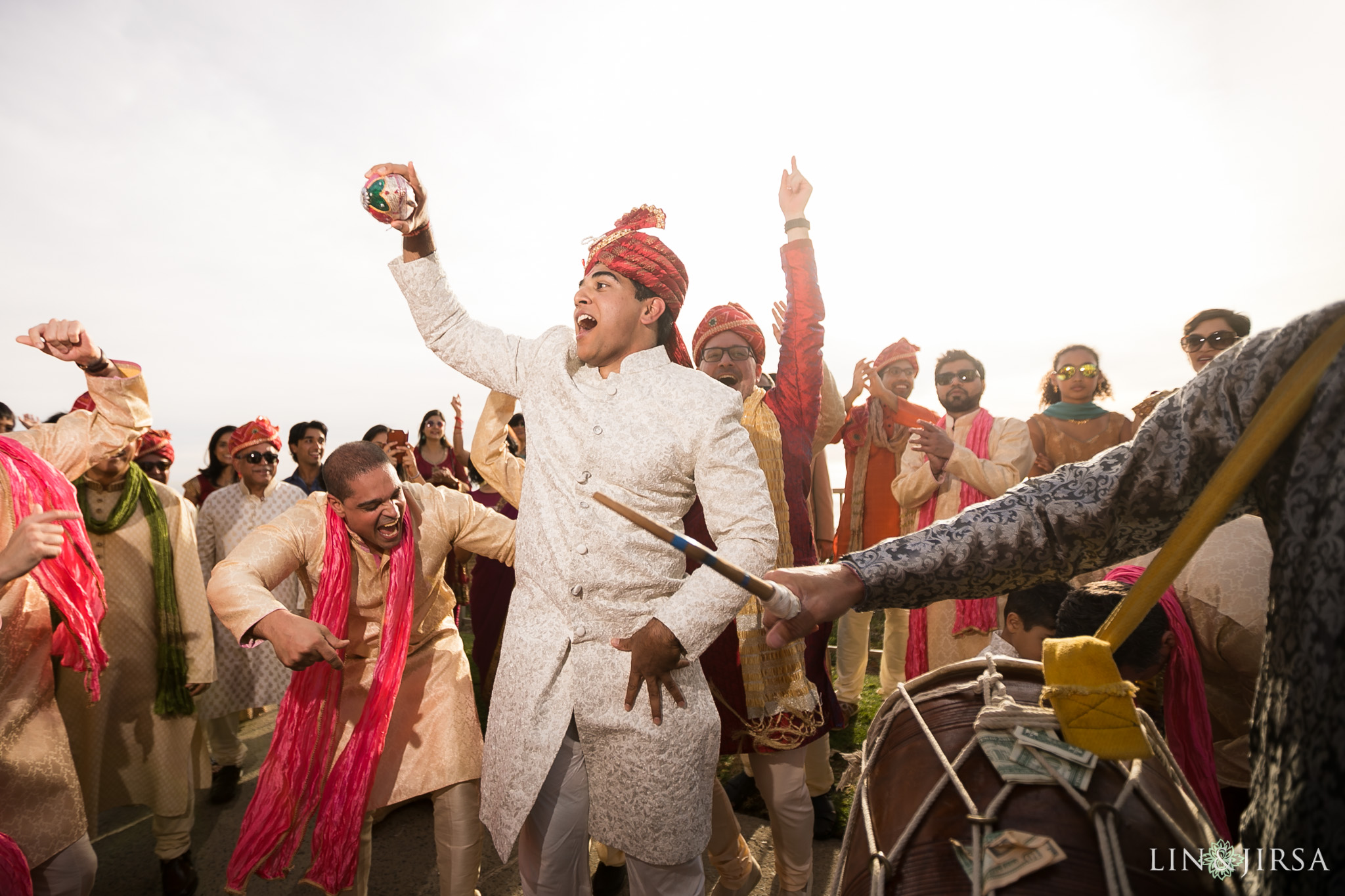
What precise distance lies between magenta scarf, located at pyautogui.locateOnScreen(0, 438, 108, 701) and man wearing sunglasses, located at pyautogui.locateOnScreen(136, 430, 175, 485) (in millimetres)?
1740

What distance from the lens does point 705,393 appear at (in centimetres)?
203

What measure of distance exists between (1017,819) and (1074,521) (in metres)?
0.58

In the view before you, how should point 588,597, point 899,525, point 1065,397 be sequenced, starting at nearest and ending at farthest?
point 588,597
point 1065,397
point 899,525

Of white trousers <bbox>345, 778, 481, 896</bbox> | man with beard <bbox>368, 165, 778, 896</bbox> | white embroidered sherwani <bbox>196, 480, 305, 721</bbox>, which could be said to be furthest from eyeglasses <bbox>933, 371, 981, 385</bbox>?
white embroidered sherwani <bbox>196, 480, 305, 721</bbox>

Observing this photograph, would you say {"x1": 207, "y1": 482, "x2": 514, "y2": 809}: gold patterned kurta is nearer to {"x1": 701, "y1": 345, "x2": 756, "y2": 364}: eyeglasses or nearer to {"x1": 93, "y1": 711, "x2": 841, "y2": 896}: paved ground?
{"x1": 93, "y1": 711, "x2": 841, "y2": 896}: paved ground

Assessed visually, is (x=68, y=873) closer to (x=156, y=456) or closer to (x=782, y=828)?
(x=782, y=828)

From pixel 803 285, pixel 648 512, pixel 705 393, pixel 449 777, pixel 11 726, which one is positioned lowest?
pixel 449 777

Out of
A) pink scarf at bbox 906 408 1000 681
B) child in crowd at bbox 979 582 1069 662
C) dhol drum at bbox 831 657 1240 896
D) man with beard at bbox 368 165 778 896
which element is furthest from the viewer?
pink scarf at bbox 906 408 1000 681

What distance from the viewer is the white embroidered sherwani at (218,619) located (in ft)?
15.0

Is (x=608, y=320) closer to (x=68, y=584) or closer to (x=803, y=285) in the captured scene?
(x=803, y=285)

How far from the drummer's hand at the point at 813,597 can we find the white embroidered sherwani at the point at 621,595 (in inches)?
14.8

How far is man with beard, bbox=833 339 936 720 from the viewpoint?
5312 mm

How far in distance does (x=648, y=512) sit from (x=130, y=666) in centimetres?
331

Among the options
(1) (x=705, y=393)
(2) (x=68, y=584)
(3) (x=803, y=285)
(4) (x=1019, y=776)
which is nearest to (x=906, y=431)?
(3) (x=803, y=285)
